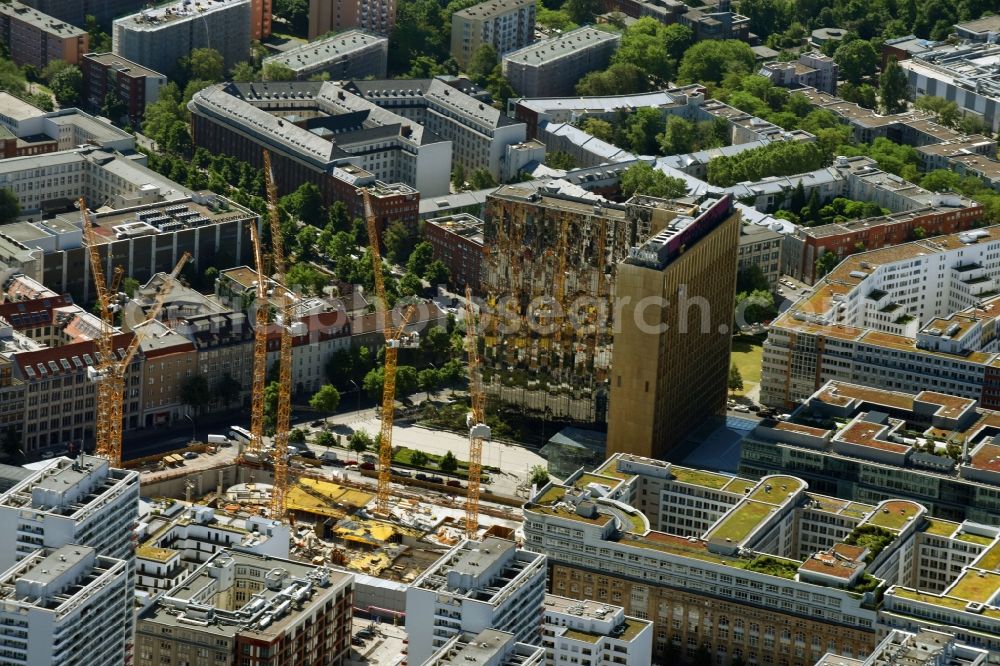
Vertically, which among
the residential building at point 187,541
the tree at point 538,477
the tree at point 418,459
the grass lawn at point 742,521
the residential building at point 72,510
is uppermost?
the residential building at point 72,510

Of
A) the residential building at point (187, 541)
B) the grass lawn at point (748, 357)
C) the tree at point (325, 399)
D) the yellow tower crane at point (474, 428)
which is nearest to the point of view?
the residential building at point (187, 541)

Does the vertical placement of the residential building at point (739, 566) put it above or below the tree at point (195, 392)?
above

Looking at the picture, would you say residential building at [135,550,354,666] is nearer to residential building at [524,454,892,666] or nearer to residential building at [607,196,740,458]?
residential building at [524,454,892,666]

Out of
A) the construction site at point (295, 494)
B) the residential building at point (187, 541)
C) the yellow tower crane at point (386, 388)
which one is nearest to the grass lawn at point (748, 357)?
the construction site at point (295, 494)

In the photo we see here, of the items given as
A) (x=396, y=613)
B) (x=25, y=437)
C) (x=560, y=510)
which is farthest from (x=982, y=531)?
(x=25, y=437)

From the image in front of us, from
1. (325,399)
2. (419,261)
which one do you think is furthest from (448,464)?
(419,261)

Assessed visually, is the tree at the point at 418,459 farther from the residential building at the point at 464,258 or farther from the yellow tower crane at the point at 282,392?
the residential building at the point at 464,258

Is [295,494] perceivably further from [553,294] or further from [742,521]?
[742,521]

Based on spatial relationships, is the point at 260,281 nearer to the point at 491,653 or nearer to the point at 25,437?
the point at 25,437
